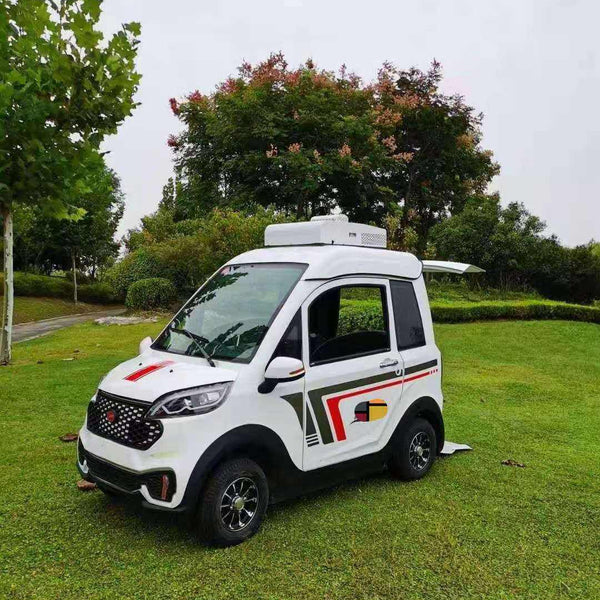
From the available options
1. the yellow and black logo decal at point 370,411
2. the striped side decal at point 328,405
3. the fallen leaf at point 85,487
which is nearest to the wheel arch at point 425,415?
the yellow and black logo decal at point 370,411

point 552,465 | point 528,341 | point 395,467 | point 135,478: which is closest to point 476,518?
point 395,467

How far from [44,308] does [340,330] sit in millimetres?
25843

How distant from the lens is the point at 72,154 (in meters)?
9.52

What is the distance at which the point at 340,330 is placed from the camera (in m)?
5.42

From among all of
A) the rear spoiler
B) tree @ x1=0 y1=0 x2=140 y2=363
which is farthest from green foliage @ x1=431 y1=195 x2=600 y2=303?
the rear spoiler

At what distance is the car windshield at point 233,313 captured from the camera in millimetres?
4105

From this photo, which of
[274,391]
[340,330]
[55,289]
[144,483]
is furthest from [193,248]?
[55,289]

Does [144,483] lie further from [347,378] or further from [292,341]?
[347,378]

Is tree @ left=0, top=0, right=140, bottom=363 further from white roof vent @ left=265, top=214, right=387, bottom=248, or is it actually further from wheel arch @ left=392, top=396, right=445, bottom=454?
wheel arch @ left=392, top=396, right=445, bottom=454

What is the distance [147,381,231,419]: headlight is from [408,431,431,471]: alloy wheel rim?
2.18 m

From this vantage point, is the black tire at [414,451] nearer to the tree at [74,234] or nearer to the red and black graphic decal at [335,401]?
the red and black graphic decal at [335,401]

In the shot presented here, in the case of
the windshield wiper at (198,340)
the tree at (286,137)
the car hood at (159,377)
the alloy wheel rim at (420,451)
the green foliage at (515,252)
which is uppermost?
the tree at (286,137)

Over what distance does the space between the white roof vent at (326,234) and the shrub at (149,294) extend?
1608 centimetres

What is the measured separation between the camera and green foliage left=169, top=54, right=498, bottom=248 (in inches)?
860
